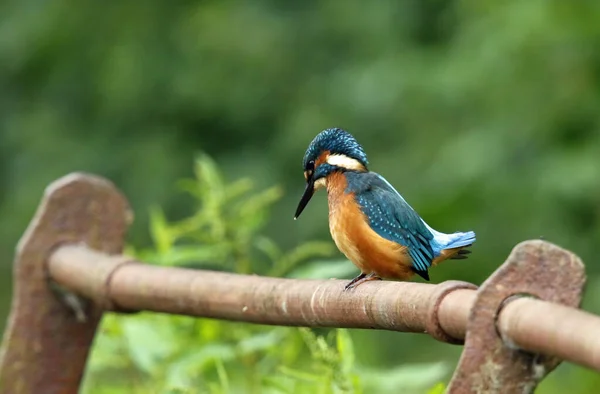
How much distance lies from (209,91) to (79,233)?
459 centimetres

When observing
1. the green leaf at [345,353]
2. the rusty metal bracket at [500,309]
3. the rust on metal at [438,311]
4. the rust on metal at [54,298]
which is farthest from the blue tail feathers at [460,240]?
the rust on metal at [54,298]

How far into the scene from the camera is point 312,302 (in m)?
1.85

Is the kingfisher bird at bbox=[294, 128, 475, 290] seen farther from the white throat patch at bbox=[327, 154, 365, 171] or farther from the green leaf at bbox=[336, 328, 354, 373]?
the green leaf at bbox=[336, 328, 354, 373]

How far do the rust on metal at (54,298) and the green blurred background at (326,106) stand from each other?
3.04 ft

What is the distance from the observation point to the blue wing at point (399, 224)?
2.19 meters

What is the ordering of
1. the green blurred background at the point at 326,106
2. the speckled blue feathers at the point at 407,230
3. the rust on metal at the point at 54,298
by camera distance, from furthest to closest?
the green blurred background at the point at 326,106 < the rust on metal at the point at 54,298 < the speckled blue feathers at the point at 407,230

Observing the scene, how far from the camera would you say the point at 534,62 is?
4.57 m

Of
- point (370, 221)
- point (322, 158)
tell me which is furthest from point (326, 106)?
point (370, 221)

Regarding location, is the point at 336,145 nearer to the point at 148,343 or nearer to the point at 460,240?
the point at 460,240

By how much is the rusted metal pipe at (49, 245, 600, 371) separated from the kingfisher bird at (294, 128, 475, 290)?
0.70 ft

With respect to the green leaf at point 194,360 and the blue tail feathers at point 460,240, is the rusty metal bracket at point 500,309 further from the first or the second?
the green leaf at point 194,360

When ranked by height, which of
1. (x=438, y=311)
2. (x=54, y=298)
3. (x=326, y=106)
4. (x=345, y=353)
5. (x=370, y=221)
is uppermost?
(x=438, y=311)

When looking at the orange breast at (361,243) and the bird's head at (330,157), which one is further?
the bird's head at (330,157)

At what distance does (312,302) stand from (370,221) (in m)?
A: 0.42
